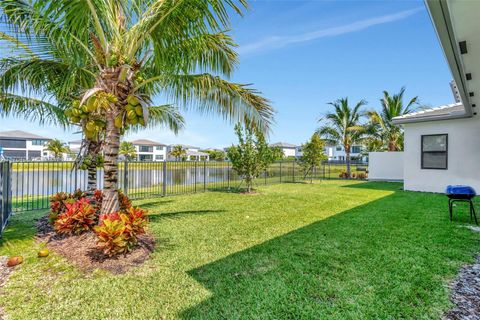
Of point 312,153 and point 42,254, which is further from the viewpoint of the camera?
point 312,153

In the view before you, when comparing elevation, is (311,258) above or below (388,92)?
below

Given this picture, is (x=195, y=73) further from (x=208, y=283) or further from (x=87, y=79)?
(x=208, y=283)

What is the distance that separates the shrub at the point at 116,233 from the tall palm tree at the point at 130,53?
0.47 m

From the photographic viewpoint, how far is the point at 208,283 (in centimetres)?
288

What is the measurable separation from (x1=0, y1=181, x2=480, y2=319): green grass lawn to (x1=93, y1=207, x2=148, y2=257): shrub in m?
0.37

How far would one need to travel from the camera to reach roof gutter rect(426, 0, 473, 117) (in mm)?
3115

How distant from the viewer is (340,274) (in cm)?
308

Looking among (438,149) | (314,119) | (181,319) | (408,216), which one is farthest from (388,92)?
(181,319)

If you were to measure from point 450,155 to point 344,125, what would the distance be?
30.6ft

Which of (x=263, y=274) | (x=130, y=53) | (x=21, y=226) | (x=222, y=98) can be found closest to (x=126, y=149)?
(x=21, y=226)

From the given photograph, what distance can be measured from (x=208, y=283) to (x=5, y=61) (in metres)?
5.38

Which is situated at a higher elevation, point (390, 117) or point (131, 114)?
point (390, 117)

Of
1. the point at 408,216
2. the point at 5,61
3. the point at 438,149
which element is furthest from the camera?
the point at 438,149

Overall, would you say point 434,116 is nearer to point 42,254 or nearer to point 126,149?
point 42,254
